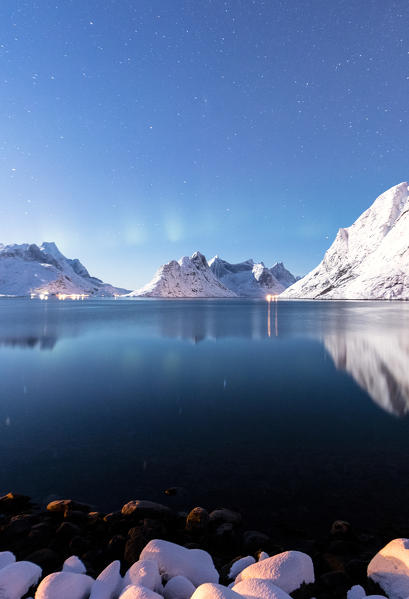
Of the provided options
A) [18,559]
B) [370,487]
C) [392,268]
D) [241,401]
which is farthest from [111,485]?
[392,268]

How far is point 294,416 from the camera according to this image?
840cm

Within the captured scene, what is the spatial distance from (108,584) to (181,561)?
31.8 inches

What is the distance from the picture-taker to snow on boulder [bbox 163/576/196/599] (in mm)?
3018

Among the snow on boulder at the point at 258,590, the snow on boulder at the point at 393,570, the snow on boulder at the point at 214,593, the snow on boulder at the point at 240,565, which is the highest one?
the snow on boulder at the point at 214,593

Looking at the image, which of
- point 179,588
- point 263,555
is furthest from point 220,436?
point 179,588

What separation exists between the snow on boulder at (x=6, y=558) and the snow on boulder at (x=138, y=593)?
1.63m

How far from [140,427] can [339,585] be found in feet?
18.3

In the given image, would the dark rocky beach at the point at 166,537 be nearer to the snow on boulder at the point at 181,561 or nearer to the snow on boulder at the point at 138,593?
the snow on boulder at the point at 181,561

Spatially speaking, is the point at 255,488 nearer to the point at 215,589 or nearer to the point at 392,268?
the point at 215,589

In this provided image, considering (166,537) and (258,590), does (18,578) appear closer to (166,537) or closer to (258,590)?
(166,537)

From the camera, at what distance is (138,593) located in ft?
9.34

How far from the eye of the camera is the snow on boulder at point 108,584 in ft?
9.71

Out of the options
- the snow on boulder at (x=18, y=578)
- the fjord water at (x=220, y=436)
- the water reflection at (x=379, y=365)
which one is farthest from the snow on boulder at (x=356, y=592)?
the water reflection at (x=379, y=365)

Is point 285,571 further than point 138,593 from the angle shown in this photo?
Yes
